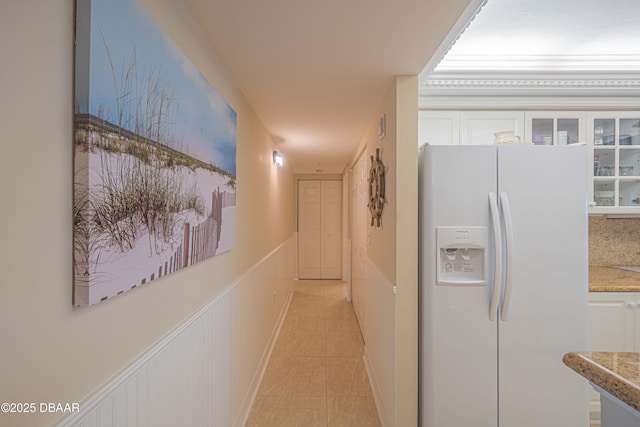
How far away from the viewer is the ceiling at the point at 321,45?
1230 millimetres

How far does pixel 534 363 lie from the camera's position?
5.71 feet

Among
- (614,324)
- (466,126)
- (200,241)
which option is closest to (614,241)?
(614,324)

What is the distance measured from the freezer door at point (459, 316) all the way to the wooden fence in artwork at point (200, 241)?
1.21 m

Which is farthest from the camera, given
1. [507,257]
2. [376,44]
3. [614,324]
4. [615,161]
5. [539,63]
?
[615,161]

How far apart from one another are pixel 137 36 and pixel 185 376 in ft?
4.12

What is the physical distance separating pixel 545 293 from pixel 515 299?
182mm

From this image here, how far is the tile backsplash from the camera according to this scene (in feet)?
8.98

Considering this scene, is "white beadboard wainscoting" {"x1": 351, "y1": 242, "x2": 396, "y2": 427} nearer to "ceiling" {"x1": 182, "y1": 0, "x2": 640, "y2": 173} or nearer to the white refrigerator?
the white refrigerator

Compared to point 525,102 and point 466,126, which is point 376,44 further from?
point 525,102

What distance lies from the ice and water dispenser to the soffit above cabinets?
1.04m

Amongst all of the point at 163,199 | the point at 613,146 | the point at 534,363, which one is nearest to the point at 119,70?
the point at 163,199

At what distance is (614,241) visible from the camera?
2.75 m

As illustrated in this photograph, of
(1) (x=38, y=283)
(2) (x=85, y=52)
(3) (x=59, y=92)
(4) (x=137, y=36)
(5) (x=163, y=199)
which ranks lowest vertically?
(1) (x=38, y=283)

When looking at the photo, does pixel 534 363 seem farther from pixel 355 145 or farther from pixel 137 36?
pixel 355 145
